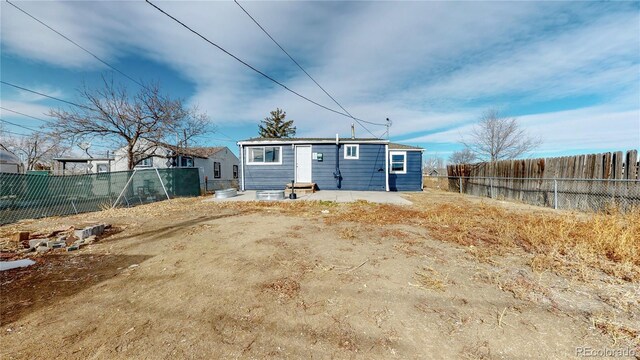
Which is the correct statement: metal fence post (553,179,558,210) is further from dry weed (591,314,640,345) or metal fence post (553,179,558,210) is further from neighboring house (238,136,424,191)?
dry weed (591,314,640,345)

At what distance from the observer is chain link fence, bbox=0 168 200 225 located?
258 inches

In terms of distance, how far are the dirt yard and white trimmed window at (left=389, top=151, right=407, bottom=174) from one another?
10158 millimetres

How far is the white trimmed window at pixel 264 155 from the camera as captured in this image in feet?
42.9

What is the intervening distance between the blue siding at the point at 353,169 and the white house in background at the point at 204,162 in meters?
8.81

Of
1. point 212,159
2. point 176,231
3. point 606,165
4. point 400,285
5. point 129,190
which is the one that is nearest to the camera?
point 400,285

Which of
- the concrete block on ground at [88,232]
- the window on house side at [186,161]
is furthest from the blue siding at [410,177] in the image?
the window on house side at [186,161]

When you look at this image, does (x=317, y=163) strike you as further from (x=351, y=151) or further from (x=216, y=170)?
(x=216, y=170)

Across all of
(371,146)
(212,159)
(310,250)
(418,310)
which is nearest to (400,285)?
(418,310)

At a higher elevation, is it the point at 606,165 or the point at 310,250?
the point at 606,165

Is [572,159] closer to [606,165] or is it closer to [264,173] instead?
[606,165]

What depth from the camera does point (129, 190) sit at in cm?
957

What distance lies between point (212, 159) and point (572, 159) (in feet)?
80.3

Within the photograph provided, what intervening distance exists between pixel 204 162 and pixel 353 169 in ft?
50.8

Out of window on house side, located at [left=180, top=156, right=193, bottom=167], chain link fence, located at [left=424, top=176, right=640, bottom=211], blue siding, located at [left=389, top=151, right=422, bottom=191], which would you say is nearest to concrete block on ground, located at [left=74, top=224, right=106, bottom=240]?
chain link fence, located at [left=424, top=176, right=640, bottom=211]
